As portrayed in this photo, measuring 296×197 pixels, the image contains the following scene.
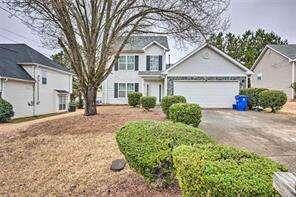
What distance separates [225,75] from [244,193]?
27.5 meters

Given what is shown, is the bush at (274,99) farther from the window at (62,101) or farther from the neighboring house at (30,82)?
the window at (62,101)

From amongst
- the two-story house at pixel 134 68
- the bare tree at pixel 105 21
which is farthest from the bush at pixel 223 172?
the two-story house at pixel 134 68

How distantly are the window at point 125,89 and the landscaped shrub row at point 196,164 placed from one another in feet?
103

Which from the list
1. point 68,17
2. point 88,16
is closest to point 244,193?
point 68,17

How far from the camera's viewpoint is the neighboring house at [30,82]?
2969 centimetres

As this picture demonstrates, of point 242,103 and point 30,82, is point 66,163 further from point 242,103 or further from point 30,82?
point 30,82

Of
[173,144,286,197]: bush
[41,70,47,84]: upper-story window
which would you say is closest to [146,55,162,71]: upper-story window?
[41,70,47,84]: upper-story window

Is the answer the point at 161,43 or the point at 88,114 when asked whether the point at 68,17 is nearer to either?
the point at 88,114

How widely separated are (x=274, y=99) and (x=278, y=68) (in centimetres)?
1652

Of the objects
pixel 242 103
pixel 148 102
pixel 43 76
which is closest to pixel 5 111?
pixel 148 102

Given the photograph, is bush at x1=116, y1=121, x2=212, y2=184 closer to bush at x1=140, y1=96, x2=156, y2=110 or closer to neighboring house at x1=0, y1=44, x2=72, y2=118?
bush at x1=140, y1=96, x2=156, y2=110

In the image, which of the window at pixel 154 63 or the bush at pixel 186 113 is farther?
the window at pixel 154 63

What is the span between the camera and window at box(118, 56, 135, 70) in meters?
39.4

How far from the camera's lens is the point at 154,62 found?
38.9m
